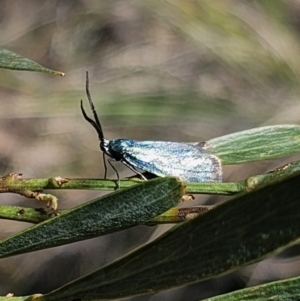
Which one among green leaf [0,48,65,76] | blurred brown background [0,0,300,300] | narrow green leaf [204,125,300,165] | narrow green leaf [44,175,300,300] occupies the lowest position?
narrow green leaf [44,175,300,300]

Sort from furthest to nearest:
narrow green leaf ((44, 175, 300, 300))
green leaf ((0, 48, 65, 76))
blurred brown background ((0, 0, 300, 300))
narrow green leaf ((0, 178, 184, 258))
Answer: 1. blurred brown background ((0, 0, 300, 300))
2. green leaf ((0, 48, 65, 76))
3. narrow green leaf ((0, 178, 184, 258))
4. narrow green leaf ((44, 175, 300, 300))

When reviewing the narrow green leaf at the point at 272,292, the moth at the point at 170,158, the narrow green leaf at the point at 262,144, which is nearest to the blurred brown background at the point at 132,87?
the moth at the point at 170,158

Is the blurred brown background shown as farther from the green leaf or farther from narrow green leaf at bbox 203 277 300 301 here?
narrow green leaf at bbox 203 277 300 301

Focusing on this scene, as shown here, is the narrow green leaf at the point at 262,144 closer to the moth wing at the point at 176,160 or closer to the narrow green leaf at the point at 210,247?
the moth wing at the point at 176,160

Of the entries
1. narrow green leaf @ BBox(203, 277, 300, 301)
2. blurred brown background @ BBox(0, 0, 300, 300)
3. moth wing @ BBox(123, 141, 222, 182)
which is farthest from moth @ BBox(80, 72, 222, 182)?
blurred brown background @ BBox(0, 0, 300, 300)

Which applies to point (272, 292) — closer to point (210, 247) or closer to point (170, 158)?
point (210, 247)

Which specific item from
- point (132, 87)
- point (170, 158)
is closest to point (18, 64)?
point (170, 158)

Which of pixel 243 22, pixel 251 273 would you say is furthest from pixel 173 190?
pixel 243 22
